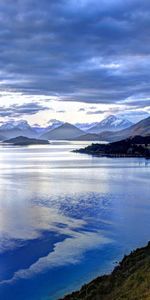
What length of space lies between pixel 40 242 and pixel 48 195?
2519cm

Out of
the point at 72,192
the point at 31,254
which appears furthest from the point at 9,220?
the point at 72,192

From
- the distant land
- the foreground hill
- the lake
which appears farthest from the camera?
the distant land

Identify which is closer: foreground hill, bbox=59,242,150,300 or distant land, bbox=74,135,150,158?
foreground hill, bbox=59,242,150,300

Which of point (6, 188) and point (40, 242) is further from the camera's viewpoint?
point (6, 188)

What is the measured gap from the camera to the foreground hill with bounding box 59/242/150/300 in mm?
18203

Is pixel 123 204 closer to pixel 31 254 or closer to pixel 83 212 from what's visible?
pixel 83 212

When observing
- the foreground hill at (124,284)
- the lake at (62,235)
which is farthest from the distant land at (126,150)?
the foreground hill at (124,284)

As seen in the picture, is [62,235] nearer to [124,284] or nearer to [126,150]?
[124,284]

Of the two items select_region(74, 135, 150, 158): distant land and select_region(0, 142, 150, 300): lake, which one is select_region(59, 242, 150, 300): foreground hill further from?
select_region(74, 135, 150, 158): distant land

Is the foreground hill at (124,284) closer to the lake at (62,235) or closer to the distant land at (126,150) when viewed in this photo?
the lake at (62,235)

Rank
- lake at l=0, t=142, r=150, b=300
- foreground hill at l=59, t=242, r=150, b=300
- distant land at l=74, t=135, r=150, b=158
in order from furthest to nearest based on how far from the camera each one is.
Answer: distant land at l=74, t=135, r=150, b=158 → lake at l=0, t=142, r=150, b=300 → foreground hill at l=59, t=242, r=150, b=300

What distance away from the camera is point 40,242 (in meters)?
32.7

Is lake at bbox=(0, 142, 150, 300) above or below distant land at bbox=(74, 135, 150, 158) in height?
below

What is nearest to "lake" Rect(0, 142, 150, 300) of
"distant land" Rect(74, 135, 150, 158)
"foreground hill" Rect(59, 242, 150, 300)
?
"foreground hill" Rect(59, 242, 150, 300)
